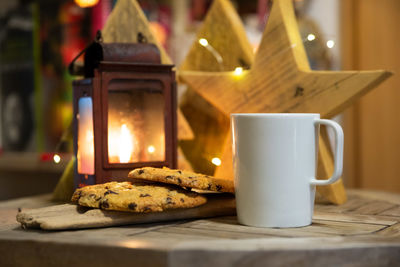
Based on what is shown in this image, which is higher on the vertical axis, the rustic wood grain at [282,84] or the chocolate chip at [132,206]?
the rustic wood grain at [282,84]

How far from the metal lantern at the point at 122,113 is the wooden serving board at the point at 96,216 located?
15 cm

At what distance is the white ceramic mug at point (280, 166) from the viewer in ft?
2.36

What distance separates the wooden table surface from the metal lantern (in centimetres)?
20

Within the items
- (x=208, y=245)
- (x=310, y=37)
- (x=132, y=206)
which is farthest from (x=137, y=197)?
(x=310, y=37)

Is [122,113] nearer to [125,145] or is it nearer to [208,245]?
[125,145]

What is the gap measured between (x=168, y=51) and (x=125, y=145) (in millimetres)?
1576

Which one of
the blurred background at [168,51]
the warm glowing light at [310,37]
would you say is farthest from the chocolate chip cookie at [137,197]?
the blurred background at [168,51]

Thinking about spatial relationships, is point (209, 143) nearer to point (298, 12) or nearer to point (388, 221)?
point (388, 221)

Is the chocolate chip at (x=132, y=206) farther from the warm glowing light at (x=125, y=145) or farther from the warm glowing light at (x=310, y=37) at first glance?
the warm glowing light at (x=310, y=37)

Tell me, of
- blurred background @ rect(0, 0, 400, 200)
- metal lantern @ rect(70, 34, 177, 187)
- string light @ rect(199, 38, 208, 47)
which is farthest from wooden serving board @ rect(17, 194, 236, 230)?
blurred background @ rect(0, 0, 400, 200)

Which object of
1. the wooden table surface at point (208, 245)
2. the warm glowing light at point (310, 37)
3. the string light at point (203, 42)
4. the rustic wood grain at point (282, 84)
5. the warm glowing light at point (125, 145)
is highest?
the string light at point (203, 42)

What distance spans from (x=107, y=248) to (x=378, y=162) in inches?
81.1

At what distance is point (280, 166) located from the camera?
72 centimetres

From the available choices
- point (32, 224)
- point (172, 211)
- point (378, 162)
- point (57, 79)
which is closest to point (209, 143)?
point (172, 211)
